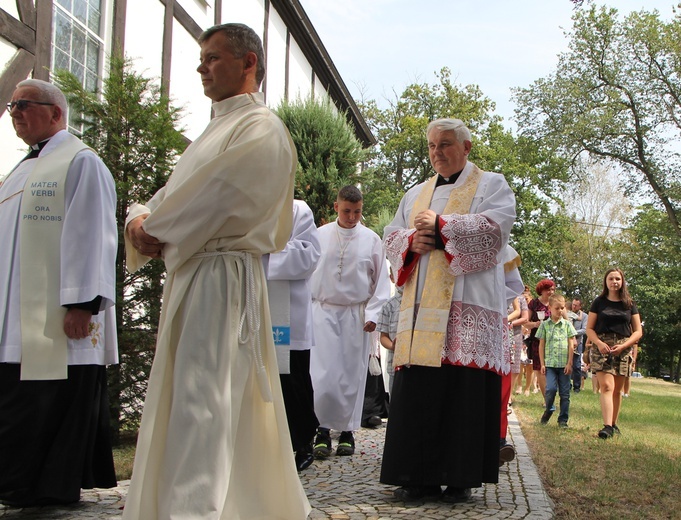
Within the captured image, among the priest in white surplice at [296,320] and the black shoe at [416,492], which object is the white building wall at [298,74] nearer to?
the priest in white surplice at [296,320]

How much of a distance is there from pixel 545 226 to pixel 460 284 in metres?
46.0

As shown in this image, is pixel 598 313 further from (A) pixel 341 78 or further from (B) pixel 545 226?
(B) pixel 545 226

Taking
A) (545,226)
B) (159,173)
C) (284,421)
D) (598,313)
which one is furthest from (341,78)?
(545,226)

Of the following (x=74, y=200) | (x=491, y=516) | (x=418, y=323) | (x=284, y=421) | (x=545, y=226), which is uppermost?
(x=545, y=226)

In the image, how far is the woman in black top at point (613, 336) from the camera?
973 cm

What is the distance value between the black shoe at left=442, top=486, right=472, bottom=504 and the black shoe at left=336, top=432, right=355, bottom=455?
2.14 m

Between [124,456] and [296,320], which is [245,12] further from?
[124,456]

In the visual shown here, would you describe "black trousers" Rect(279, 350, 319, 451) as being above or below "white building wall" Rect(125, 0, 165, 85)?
below

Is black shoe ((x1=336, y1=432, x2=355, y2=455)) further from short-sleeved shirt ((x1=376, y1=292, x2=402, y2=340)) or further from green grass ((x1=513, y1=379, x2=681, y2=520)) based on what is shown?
green grass ((x1=513, y1=379, x2=681, y2=520))

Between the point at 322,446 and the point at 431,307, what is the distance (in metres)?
2.33

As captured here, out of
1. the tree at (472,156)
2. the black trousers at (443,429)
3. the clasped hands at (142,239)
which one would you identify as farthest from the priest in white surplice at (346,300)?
the tree at (472,156)

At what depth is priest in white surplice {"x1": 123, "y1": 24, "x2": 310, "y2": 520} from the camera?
11.6 feet

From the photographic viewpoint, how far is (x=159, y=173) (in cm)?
757

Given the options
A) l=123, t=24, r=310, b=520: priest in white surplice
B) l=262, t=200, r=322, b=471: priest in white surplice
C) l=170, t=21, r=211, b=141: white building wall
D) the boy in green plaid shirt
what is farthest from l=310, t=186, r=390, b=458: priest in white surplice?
l=170, t=21, r=211, b=141: white building wall
